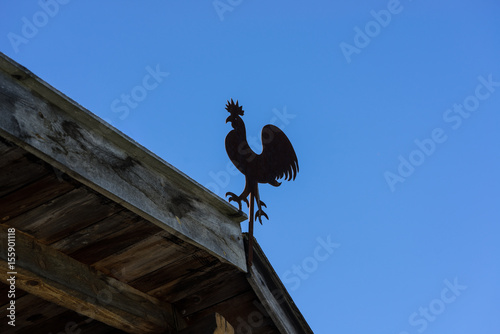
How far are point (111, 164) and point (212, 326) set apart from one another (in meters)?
0.87

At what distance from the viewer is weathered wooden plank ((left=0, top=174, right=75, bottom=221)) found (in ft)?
6.88

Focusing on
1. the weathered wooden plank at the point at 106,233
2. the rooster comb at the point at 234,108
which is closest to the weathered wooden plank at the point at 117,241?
the weathered wooden plank at the point at 106,233

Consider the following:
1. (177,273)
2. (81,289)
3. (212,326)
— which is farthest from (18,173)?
(212,326)

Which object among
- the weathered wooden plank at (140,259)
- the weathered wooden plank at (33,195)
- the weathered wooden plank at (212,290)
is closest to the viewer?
the weathered wooden plank at (33,195)

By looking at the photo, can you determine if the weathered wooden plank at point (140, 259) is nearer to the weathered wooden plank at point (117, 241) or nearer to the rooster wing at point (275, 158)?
the weathered wooden plank at point (117, 241)

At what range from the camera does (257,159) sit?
2908 millimetres

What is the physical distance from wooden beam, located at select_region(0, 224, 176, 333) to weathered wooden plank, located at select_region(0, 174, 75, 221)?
0.35ft

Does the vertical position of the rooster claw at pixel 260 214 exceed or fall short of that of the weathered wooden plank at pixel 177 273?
it exceeds it

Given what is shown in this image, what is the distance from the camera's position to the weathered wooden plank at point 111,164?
192 cm

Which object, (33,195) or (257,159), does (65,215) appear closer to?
(33,195)

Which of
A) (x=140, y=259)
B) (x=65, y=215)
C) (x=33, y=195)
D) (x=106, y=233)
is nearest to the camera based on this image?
(x=33, y=195)

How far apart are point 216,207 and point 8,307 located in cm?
93

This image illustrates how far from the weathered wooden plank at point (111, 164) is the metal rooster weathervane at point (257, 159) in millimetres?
101

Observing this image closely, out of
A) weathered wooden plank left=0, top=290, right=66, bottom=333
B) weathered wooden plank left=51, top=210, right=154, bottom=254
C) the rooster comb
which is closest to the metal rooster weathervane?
the rooster comb
